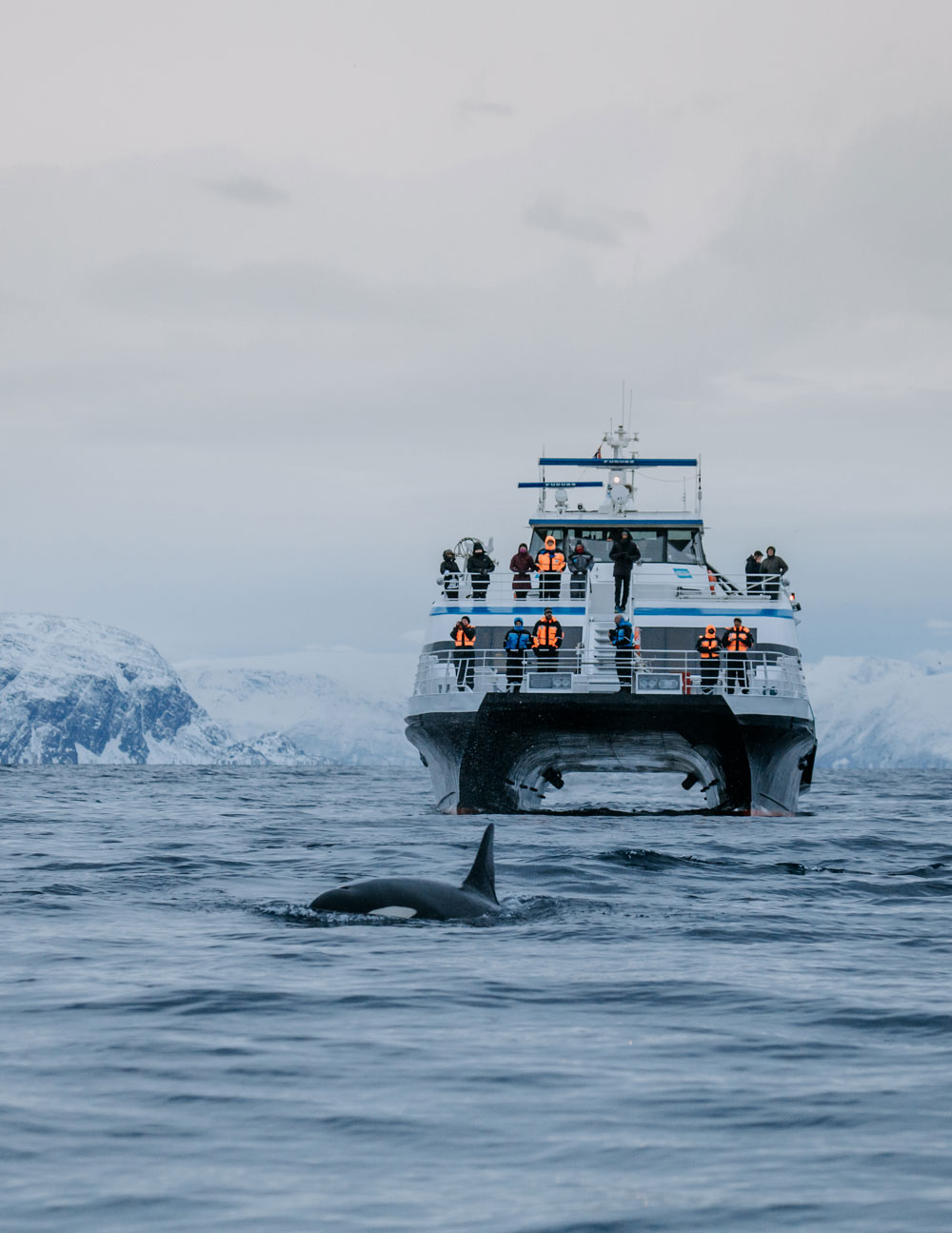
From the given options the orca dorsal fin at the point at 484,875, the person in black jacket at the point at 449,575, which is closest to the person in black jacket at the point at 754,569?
the person in black jacket at the point at 449,575

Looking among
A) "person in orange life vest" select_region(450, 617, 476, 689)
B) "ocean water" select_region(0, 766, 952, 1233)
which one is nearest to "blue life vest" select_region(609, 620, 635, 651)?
"person in orange life vest" select_region(450, 617, 476, 689)

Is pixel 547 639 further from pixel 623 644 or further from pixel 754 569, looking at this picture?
pixel 754 569

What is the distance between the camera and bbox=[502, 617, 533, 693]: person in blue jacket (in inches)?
1208

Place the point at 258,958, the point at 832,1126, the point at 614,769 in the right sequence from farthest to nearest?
the point at 614,769 < the point at 258,958 < the point at 832,1126

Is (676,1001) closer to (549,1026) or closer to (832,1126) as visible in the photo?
(549,1026)

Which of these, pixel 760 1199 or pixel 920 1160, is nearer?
pixel 760 1199

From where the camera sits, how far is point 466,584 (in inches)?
1366

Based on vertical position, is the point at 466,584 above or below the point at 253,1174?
above

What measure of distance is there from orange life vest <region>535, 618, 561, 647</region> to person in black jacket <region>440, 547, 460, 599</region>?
4.00m

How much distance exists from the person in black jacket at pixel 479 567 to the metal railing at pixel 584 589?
0.04 metres

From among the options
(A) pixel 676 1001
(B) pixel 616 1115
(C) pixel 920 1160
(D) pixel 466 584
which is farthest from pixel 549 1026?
(D) pixel 466 584

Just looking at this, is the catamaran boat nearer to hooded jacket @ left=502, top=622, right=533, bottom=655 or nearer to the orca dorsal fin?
hooded jacket @ left=502, top=622, right=533, bottom=655

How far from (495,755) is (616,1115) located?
78.6ft

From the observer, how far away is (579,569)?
35.1m
